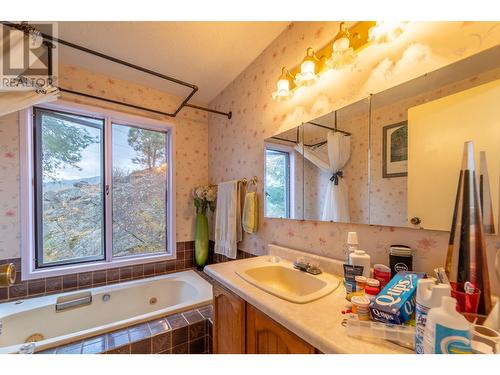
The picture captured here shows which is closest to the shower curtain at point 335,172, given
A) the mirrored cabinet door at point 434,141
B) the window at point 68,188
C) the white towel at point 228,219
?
the mirrored cabinet door at point 434,141

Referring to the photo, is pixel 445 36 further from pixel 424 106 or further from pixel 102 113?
pixel 102 113

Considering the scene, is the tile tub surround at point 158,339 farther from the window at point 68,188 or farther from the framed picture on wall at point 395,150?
the framed picture on wall at point 395,150

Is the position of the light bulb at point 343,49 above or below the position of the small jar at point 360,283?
above

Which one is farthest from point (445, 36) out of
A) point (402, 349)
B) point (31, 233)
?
point (31, 233)

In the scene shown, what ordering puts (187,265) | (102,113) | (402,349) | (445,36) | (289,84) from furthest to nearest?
1. (187,265)
2. (102,113)
3. (289,84)
4. (445,36)
5. (402,349)

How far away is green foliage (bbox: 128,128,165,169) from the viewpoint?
6.86 ft

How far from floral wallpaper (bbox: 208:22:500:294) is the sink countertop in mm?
336

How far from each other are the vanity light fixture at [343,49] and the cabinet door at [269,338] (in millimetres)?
1165

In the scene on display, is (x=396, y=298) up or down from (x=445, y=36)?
down

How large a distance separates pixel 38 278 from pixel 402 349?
2.38 m

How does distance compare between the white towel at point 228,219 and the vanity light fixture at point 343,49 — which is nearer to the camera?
the vanity light fixture at point 343,49

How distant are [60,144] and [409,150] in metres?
2.53

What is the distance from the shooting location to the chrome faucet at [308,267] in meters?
1.03
